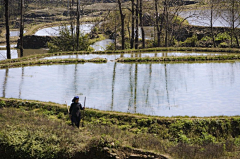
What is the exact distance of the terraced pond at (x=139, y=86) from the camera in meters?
21.0

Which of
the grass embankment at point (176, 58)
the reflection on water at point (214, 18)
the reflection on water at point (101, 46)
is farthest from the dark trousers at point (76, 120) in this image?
the reflection on water at point (101, 46)

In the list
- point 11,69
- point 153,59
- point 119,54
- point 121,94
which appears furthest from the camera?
point 119,54

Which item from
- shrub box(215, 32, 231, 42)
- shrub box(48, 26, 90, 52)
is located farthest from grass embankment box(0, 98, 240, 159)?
shrub box(215, 32, 231, 42)

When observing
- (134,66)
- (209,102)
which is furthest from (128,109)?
(134,66)

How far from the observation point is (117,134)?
16688 mm

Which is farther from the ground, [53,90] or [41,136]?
[53,90]

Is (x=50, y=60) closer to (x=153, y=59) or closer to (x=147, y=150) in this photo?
(x=153, y=59)

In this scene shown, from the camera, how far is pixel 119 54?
3775 cm

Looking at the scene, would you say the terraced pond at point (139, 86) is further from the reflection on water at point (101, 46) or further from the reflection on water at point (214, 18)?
the reflection on water at point (101, 46)

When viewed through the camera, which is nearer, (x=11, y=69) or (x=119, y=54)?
(x=11, y=69)

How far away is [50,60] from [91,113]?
14.9m

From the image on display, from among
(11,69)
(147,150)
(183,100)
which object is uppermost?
(11,69)

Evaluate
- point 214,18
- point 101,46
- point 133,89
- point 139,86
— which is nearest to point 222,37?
point 214,18

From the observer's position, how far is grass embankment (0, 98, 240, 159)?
15070mm
